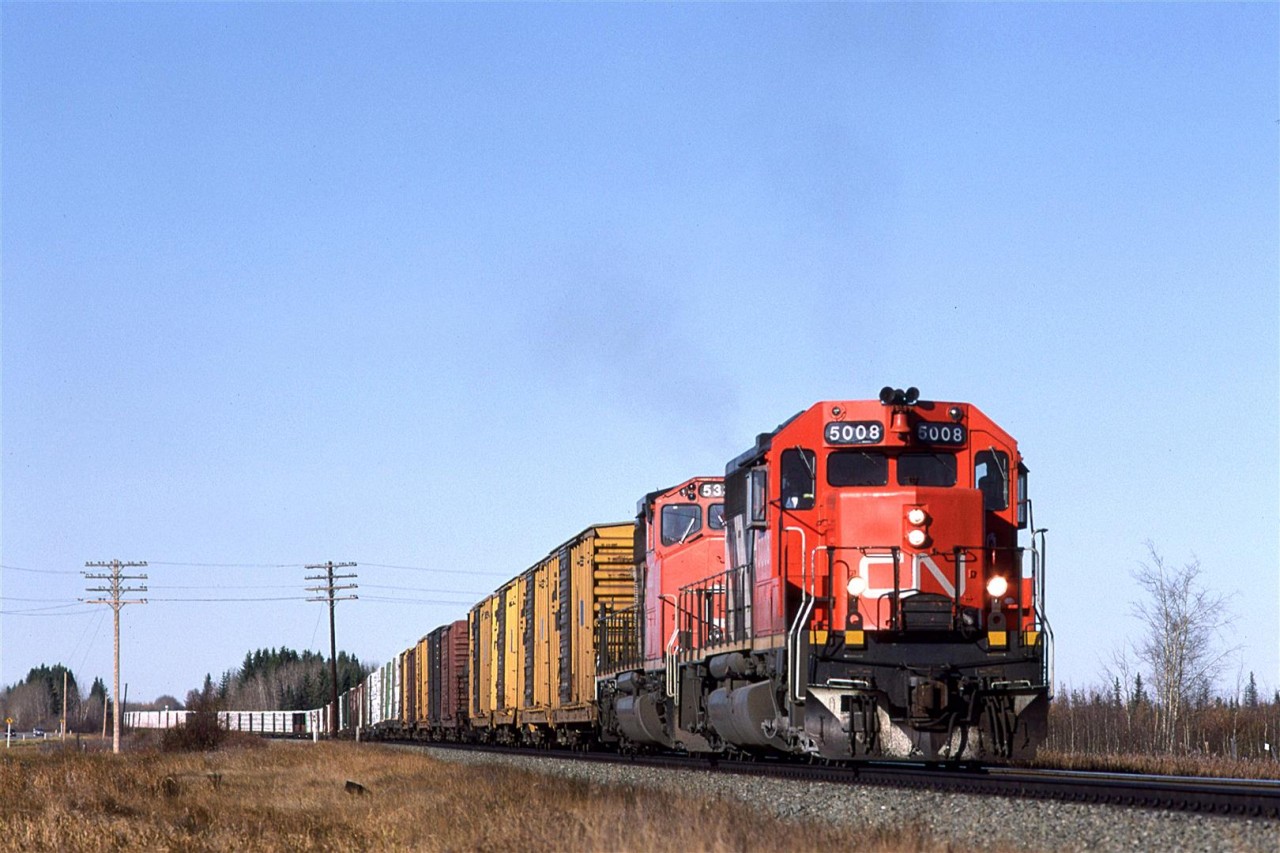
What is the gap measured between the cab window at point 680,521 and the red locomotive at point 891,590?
413 centimetres

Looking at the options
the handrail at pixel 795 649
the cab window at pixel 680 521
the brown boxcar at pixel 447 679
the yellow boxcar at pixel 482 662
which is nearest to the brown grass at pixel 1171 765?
the handrail at pixel 795 649

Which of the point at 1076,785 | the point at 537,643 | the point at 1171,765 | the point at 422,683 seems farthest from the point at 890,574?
the point at 422,683

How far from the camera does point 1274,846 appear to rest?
848cm

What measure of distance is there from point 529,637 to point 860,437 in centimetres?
1742

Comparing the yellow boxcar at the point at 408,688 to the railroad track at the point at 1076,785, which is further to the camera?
the yellow boxcar at the point at 408,688

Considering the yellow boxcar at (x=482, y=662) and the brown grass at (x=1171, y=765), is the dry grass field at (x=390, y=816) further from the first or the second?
the yellow boxcar at (x=482, y=662)

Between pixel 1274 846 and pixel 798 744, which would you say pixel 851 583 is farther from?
pixel 1274 846

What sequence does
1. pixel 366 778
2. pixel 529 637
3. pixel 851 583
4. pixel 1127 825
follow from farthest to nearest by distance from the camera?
pixel 529 637
pixel 366 778
pixel 851 583
pixel 1127 825

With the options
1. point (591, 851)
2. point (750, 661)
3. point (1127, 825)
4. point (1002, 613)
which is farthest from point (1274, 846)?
point (750, 661)

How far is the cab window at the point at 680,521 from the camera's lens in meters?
20.7

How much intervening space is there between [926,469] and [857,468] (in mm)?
649

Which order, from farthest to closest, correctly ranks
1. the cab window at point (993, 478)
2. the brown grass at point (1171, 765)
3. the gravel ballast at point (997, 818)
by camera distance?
the brown grass at point (1171, 765) → the cab window at point (993, 478) → the gravel ballast at point (997, 818)

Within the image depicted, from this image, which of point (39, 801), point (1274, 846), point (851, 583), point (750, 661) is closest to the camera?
point (1274, 846)

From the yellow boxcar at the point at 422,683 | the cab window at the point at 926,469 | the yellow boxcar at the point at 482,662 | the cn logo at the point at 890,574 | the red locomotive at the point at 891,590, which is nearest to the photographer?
the red locomotive at the point at 891,590
